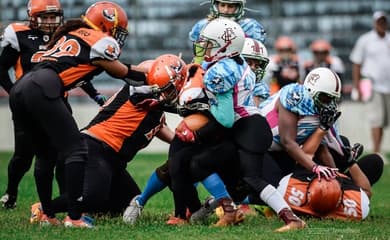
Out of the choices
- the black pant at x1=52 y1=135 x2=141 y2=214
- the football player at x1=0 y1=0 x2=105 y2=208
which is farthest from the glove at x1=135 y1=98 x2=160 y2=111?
the football player at x1=0 y1=0 x2=105 y2=208

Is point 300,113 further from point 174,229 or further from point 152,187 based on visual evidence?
point 174,229

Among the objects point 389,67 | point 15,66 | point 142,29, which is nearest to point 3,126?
point 142,29

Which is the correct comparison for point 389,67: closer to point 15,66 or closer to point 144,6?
point 144,6

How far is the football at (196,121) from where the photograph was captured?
7.84 metres

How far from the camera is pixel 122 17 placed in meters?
7.95

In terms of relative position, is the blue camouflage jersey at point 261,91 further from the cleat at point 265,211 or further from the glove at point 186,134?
the glove at point 186,134

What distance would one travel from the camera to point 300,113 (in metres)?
8.53

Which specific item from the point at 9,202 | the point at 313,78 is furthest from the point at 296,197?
the point at 9,202

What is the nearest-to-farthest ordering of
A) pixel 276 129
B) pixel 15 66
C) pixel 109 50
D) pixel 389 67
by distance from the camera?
pixel 109 50 < pixel 276 129 < pixel 15 66 < pixel 389 67

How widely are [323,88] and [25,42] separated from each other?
105 inches

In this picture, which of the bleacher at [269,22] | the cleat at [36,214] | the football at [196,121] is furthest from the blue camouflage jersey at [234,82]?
the bleacher at [269,22]

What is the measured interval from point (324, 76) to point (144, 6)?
9.17 metres

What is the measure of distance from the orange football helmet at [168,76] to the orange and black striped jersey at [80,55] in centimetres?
50

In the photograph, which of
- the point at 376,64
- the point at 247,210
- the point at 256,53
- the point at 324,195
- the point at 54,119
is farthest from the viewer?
the point at 376,64
